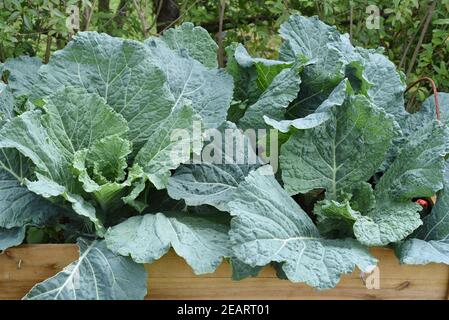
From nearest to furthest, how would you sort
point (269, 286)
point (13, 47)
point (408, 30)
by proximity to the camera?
1. point (269, 286)
2. point (13, 47)
3. point (408, 30)

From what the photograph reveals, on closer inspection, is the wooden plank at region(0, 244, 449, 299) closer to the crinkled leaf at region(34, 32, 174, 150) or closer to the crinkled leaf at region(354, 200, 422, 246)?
the crinkled leaf at region(354, 200, 422, 246)

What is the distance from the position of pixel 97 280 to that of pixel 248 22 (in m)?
1.90

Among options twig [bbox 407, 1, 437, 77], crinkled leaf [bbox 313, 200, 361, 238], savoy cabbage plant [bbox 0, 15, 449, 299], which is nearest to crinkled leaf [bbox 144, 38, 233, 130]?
savoy cabbage plant [bbox 0, 15, 449, 299]

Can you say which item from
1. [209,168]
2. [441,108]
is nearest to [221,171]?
[209,168]

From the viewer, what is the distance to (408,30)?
8.95 ft

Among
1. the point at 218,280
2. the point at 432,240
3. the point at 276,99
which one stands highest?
the point at 276,99

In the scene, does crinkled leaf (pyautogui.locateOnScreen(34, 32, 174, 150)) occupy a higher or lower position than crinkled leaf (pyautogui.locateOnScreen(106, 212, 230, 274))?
higher

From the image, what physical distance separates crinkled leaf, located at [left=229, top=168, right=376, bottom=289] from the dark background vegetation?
119 centimetres

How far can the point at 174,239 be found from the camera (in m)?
1.33

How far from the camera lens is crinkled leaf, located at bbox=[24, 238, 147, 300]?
1.26 m

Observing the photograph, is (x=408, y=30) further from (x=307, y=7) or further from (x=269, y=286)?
(x=269, y=286)

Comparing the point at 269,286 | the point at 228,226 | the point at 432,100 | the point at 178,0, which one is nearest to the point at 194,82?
the point at 228,226

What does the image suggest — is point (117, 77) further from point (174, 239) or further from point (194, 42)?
point (174, 239)

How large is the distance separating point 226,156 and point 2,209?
56 centimetres
